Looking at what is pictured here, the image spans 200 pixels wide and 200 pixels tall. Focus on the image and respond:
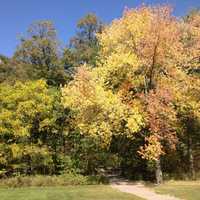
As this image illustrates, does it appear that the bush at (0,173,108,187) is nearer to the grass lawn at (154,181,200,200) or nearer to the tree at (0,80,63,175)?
the tree at (0,80,63,175)

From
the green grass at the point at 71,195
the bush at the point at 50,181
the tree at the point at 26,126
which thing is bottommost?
the green grass at the point at 71,195

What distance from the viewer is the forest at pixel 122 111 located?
2534 centimetres

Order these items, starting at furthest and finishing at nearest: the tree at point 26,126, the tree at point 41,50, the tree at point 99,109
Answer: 1. the tree at point 41,50
2. the tree at point 26,126
3. the tree at point 99,109

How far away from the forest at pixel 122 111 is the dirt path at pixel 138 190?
159cm

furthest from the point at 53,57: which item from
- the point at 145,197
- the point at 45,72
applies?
the point at 145,197

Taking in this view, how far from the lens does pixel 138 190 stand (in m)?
23.4

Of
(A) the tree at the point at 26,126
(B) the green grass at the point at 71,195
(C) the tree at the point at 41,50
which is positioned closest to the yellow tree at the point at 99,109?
(A) the tree at the point at 26,126

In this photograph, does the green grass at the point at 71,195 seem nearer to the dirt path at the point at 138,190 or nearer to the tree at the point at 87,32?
the dirt path at the point at 138,190

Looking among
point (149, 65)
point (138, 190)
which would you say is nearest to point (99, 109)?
point (149, 65)

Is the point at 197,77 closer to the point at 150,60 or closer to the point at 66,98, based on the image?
the point at 150,60

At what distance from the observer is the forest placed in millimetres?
25344

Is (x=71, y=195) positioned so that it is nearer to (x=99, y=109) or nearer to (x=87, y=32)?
(x=99, y=109)

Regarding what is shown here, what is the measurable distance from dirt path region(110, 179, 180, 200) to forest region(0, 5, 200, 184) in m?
1.59

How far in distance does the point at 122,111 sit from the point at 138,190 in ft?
14.5
